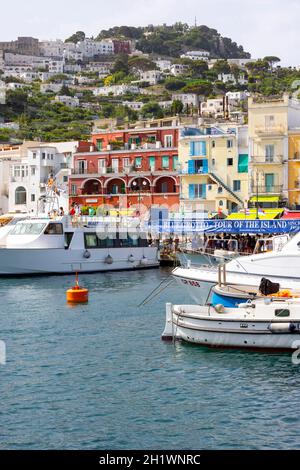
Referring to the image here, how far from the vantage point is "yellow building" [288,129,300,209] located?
67.8 m

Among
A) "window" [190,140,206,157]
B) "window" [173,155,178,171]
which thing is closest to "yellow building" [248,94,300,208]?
"window" [190,140,206,157]

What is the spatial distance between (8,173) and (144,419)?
265 feet

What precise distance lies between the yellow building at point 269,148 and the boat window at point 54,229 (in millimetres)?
22074

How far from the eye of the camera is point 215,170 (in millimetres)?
73125

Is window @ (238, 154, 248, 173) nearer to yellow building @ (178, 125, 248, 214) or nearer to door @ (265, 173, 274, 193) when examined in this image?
yellow building @ (178, 125, 248, 214)

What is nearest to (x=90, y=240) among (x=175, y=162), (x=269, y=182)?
(x=269, y=182)

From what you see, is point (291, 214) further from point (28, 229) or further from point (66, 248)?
point (28, 229)

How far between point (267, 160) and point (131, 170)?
15985mm

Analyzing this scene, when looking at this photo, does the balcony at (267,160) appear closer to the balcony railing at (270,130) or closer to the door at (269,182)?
the door at (269,182)

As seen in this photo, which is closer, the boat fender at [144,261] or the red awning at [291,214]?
the boat fender at [144,261]

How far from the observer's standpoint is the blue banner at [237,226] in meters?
54.4

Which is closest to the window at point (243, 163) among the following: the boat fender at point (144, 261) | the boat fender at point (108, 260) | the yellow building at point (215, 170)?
the yellow building at point (215, 170)

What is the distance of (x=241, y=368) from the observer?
2359cm

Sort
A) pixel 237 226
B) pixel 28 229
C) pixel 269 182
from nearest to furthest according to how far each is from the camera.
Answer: pixel 28 229
pixel 237 226
pixel 269 182
